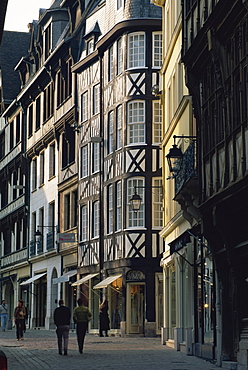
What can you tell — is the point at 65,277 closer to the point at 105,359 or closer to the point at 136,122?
the point at 136,122

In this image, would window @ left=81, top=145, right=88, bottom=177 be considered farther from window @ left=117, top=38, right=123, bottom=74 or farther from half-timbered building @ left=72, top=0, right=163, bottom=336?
window @ left=117, top=38, right=123, bottom=74

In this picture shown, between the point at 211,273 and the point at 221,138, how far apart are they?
4442 mm

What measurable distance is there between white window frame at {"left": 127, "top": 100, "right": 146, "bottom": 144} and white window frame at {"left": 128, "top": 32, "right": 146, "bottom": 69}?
5.69ft

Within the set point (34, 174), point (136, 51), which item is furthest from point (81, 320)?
point (34, 174)

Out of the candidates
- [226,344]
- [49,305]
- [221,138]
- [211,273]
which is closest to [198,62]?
[221,138]

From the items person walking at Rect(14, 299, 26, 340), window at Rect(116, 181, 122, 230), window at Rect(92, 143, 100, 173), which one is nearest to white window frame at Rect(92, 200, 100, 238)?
window at Rect(92, 143, 100, 173)

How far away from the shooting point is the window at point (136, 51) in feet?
126

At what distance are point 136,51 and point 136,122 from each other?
3.23 metres

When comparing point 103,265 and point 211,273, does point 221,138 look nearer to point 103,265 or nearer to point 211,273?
point 211,273

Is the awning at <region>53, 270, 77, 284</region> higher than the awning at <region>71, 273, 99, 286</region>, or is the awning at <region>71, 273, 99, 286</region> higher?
the awning at <region>53, 270, 77, 284</region>

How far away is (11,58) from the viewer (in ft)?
224

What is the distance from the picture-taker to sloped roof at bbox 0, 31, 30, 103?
6494 centimetres

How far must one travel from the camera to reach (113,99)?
39750mm

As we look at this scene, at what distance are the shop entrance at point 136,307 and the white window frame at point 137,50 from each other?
981cm
